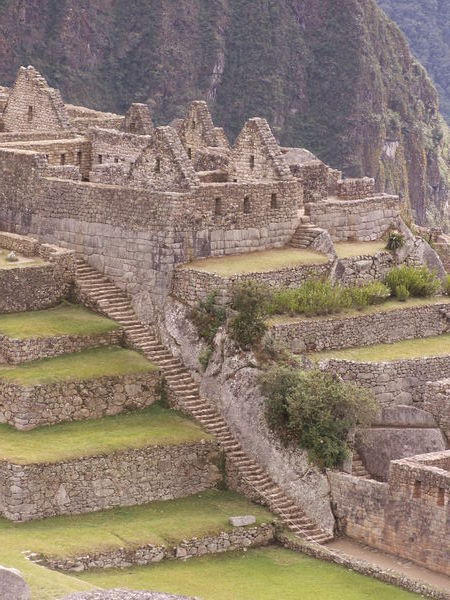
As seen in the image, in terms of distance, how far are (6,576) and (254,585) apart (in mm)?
6652

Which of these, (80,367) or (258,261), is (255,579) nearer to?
(80,367)

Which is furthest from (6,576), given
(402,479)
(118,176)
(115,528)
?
(118,176)

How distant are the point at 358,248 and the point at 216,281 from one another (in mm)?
5285

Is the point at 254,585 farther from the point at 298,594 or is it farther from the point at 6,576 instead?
the point at 6,576

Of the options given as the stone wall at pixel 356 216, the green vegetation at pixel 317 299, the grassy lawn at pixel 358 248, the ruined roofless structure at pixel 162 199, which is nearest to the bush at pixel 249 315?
the green vegetation at pixel 317 299

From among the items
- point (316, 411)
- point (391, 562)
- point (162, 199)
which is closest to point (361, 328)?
point (316, 411)

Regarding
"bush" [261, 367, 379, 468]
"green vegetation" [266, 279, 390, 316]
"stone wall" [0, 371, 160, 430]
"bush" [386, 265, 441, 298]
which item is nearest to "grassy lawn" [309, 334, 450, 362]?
"green vegetation" [266, 279, 390, 316]

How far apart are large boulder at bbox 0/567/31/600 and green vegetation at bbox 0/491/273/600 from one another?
221 cm

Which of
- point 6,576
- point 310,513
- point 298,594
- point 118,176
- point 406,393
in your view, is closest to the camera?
point 6,576

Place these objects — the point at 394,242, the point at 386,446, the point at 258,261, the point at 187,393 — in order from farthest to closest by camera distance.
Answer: the point at 394,242
the point at 258,261
the point at 187,393
the point at 386,446

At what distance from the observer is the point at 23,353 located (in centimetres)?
3688

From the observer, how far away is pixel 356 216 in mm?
42969

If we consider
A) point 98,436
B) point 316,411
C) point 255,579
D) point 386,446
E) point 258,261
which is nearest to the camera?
point 255,579

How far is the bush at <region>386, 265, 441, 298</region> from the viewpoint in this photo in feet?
135
